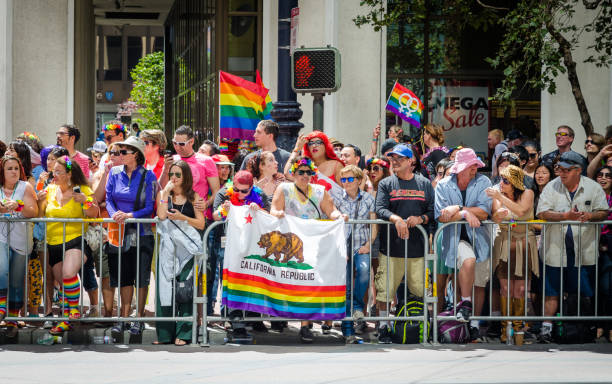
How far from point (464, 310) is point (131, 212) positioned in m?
3.67

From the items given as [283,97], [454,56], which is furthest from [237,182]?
[454,56]

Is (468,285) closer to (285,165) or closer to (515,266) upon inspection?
(515,266)

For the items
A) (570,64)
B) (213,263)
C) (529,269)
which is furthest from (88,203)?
(570,64)

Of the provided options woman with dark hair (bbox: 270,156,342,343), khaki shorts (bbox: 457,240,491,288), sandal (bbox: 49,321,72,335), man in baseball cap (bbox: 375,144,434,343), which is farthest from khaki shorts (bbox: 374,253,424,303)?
sandal (bbox: 49,321,72,335)

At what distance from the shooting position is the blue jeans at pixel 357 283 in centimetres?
976

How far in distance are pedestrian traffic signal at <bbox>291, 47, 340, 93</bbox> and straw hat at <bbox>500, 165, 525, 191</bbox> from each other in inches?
90.0

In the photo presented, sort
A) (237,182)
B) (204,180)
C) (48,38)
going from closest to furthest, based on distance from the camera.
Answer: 1. (237,182)
2. (204,180)
3. (48,38)

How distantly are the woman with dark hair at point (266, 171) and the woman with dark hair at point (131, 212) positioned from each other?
3.75 feet

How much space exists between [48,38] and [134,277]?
11.2 m

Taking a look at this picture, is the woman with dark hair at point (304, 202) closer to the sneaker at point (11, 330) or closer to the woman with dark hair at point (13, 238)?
the woman with dark hair at point (13, 238)

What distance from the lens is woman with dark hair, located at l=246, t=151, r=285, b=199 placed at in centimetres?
1009

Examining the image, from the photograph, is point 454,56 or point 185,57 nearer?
point 454,56

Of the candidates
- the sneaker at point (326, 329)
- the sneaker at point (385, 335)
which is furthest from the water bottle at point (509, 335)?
the sneaker at point (326, 329)

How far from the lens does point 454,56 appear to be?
18.4 m
